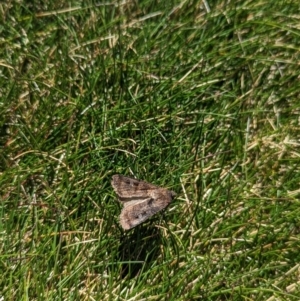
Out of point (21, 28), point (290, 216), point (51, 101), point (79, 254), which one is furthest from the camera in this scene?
point (21, 28)

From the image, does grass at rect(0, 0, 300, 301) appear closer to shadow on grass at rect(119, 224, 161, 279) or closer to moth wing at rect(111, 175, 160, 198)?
shadow on grass at rect(119, 224, 161, 279)

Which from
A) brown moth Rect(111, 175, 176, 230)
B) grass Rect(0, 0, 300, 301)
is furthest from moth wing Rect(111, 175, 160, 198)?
grass Rect(0, 0, 300, 301)

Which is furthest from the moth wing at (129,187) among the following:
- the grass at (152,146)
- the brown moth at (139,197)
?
the grass at (152,146)

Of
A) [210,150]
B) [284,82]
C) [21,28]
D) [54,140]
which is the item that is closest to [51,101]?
[54,140]

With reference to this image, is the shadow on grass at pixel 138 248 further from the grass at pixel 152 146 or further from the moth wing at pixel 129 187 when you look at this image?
the moth wing at pixel 129 187

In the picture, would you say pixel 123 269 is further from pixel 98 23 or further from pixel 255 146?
pixel 98 23

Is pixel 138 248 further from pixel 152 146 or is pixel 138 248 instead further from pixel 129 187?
pixel 152 146

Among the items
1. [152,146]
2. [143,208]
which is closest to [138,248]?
[143,208]
